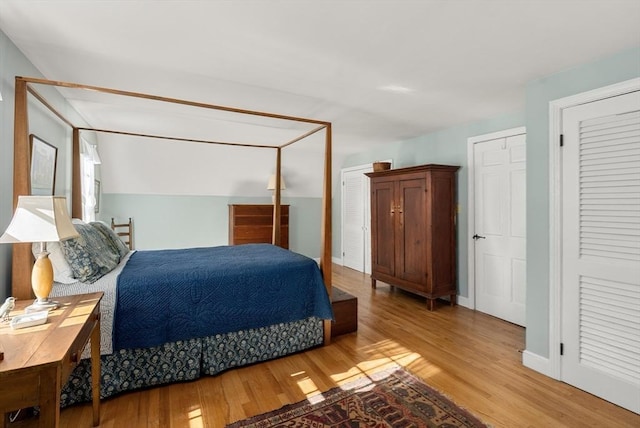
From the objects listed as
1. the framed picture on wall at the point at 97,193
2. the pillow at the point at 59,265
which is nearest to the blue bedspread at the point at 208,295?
the pillow at the point at 59,265

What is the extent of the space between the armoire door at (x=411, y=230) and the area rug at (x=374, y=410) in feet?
5.99

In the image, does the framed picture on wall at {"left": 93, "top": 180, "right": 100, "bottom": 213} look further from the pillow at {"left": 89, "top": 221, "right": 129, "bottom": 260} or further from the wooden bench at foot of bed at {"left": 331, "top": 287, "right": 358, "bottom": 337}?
the wooden bench at foot of bed at {"left": 331, "top": 287, "right": 358, "bottom": 337}

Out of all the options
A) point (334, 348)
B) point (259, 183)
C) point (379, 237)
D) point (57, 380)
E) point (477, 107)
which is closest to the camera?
point (57, 380)

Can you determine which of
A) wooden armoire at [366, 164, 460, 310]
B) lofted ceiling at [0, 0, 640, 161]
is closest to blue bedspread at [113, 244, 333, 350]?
lofted ceiling at [0, 0, 640, 161]

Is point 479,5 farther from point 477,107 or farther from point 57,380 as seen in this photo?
point 57,380

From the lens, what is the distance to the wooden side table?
107 centimetres

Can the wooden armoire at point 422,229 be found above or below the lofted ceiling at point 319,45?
below

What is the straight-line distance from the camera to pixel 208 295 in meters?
2.31

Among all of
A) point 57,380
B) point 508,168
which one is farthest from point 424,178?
point 57,380

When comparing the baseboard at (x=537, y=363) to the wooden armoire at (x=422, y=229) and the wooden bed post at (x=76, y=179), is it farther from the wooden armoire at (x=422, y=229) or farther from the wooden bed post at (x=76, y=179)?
the wooden bed post at (x=76, y=179)

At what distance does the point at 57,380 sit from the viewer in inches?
43.9

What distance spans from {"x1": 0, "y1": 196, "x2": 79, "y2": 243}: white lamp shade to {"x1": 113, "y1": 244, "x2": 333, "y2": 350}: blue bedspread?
26.4 inches

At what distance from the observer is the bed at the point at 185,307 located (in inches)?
76.8

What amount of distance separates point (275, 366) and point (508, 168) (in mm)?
3099
